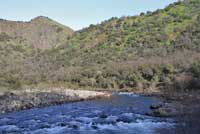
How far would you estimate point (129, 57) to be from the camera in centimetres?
7275

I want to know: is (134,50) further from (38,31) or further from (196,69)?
(38,31)

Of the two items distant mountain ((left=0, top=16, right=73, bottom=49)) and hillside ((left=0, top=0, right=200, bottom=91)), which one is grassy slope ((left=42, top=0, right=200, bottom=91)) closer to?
hillside ((left=0, top=0, right=200, bottom=91))

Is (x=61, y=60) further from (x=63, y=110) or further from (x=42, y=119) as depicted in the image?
(x=42, y=119)

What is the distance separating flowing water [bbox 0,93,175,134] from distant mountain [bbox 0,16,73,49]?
89115mm

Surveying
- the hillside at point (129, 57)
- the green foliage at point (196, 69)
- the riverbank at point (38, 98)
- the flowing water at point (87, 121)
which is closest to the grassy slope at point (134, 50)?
the hillside at point (129, 57)

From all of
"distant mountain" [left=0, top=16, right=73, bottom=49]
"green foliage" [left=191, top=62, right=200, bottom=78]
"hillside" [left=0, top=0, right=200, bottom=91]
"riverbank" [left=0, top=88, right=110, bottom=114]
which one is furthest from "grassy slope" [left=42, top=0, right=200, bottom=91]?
"distant mountain" [left=0, top=16, right=73, bottom=49]

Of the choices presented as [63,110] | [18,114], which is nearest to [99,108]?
[63,110]

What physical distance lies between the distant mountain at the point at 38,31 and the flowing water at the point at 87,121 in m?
89.1

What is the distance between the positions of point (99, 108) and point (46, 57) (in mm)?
54928

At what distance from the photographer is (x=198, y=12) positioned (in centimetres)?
8031

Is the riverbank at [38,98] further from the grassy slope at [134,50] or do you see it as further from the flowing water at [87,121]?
the grassy slope at [134,50]

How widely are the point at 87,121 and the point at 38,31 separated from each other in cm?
10840

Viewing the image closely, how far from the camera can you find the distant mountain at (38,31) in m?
129

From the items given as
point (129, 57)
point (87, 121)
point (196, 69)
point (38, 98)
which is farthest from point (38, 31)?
point (87, 121)
